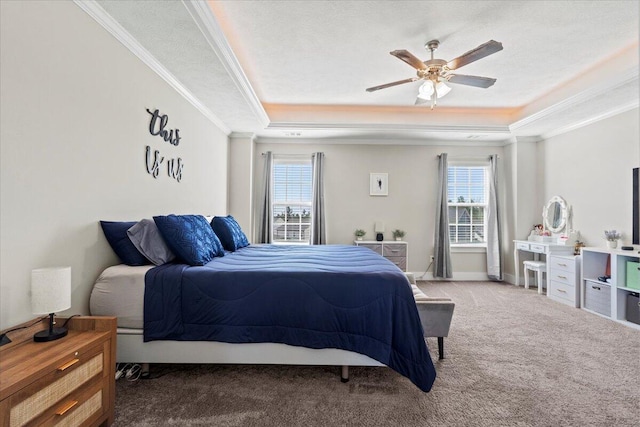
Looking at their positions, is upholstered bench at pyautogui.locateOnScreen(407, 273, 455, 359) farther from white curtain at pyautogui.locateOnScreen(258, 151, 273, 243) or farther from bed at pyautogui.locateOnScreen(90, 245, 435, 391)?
white curtain at pyautogui.locateOnScreen(258, 151, 273, 243)

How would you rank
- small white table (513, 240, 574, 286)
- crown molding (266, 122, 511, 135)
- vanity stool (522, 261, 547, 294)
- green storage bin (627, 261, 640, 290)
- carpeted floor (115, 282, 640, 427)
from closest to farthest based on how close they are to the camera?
carpeted floor (115, 282, 640, 427), green storage bin (627, 261, 640, 290), small white table (513, 240, 574, 286), vanity stool (522, 261, 547, 294), crown molding (266, 122, 511, 135)

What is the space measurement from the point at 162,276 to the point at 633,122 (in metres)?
5.30

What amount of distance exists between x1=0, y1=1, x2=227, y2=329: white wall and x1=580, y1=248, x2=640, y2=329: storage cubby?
500 cm

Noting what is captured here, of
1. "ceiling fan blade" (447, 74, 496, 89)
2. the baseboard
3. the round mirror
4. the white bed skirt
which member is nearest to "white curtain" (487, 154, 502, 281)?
the baseboard

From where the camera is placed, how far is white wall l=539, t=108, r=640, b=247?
12.0ft

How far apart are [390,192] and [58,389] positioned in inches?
195

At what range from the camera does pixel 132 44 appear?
239cm

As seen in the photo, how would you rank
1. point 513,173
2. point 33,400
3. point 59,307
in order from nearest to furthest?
point 33,400
point 59,307
point 513,173

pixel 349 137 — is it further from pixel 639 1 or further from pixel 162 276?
pixel 162 276

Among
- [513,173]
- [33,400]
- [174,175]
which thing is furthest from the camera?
[513,173]

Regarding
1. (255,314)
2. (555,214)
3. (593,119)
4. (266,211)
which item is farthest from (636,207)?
(266,211)

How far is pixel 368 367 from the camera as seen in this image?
7.43 feet

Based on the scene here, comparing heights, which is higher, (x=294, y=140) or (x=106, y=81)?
(x=294, y=140)

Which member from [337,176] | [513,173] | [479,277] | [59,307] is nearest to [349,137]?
[337,176]
